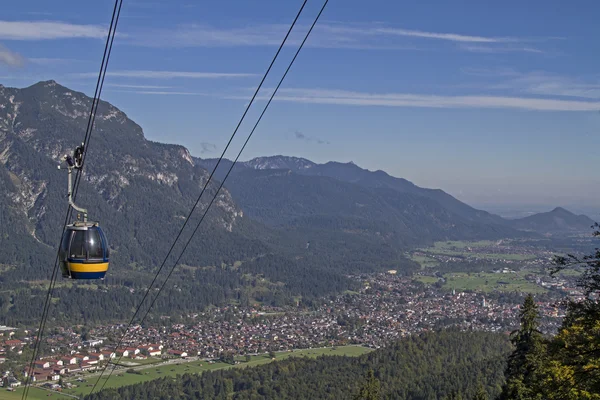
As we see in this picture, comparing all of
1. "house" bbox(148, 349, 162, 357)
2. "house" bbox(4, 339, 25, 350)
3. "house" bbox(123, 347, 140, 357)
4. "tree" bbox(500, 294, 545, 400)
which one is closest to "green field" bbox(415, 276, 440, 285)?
"house" bbox(148, 349, 162, 357)

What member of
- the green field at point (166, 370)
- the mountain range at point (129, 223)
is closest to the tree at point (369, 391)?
the green field at point (166, 370)

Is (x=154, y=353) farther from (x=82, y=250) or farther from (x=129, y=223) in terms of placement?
(x=129, y=223)

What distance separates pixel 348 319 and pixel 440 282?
47.1 metres

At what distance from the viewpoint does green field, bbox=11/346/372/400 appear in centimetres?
6016

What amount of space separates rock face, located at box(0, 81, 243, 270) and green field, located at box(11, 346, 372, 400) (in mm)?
66921

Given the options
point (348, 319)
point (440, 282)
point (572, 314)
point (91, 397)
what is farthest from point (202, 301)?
point (572, 314)

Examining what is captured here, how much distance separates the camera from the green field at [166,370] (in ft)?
197

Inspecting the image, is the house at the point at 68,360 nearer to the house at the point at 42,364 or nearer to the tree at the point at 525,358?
the house at the point at 42,364

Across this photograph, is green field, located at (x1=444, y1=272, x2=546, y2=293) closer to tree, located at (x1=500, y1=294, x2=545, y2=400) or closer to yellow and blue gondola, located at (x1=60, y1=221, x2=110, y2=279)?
tree, located at (x1=500, y1=294, x2=545, y2=400)

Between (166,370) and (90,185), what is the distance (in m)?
108

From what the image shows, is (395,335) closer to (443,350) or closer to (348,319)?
(348,319)

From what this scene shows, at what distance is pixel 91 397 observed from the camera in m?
55.8

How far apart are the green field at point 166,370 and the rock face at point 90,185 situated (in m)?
66.9

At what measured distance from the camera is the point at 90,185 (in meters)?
172
